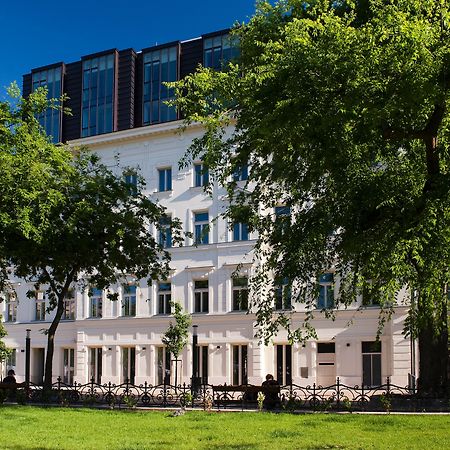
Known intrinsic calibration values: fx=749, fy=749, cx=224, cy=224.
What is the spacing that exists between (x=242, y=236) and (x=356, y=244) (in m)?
25.6

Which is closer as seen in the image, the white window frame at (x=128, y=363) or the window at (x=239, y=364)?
the window at (x=239, y=364)

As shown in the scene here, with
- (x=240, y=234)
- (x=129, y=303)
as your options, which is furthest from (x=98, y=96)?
(x=240, y=234)

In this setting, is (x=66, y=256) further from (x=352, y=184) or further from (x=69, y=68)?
(x=69, y=68)

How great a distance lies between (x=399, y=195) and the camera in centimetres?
1698

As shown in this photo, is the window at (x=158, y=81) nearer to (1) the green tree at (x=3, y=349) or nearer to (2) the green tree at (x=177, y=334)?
(2) the green tree at (x=177, y=334)

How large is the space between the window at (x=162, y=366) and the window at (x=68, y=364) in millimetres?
6803

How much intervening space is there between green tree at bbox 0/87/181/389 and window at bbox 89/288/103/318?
18067 millimetres

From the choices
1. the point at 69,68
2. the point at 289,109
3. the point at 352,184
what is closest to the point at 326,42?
the point at 289,109

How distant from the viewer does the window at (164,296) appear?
4422cm

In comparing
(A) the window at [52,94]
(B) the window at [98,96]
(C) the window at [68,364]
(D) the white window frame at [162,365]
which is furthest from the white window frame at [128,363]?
(A) the window at [52,94]

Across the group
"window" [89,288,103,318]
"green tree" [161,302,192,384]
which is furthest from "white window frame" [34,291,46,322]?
"green tree" [161,302,192,384]

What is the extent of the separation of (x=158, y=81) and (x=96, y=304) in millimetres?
15033

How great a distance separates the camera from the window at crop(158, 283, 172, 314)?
44.2 meters

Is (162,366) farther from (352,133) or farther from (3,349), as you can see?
(352,133)
